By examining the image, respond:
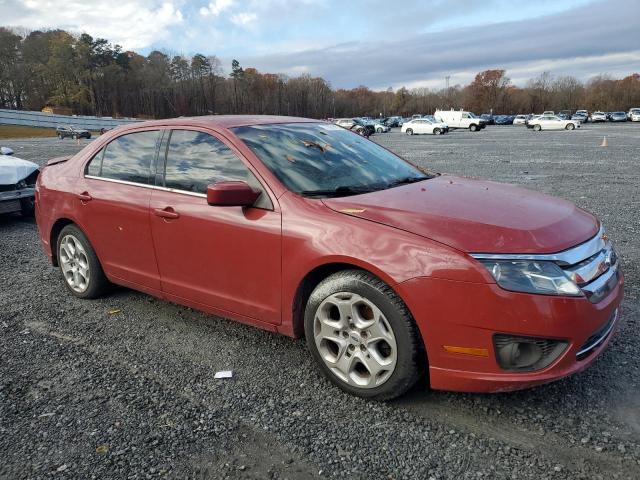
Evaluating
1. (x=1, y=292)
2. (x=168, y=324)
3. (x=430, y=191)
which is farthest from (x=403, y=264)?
(x=1, y=292)

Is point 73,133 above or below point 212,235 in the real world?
below

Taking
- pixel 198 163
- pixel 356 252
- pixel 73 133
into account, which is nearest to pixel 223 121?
pixel 198 163

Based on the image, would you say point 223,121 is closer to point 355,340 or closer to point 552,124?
point 355,340

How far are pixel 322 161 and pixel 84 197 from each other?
87.0 inches

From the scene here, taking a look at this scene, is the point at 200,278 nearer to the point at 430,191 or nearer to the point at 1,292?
the point at 430,191

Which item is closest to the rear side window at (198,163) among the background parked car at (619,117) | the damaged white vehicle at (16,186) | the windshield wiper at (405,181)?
the windshield wiper at (405,181)

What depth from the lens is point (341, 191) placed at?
3.26 meters

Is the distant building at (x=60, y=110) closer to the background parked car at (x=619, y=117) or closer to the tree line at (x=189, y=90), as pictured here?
the tree line at (x=189, y=90)

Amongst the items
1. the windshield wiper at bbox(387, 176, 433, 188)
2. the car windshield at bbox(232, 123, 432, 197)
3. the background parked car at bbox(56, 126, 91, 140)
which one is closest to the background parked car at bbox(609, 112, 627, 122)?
the background parked car at bbox(56, 126, 91, 140)

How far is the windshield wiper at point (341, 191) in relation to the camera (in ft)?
10.4

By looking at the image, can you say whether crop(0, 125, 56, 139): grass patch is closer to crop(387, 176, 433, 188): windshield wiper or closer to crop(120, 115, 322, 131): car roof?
crop(120, 115, 322, 131): car roof

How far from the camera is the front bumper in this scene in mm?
2445

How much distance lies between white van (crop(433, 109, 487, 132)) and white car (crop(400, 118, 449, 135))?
7643mm

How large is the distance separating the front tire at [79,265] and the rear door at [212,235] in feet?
3.43
